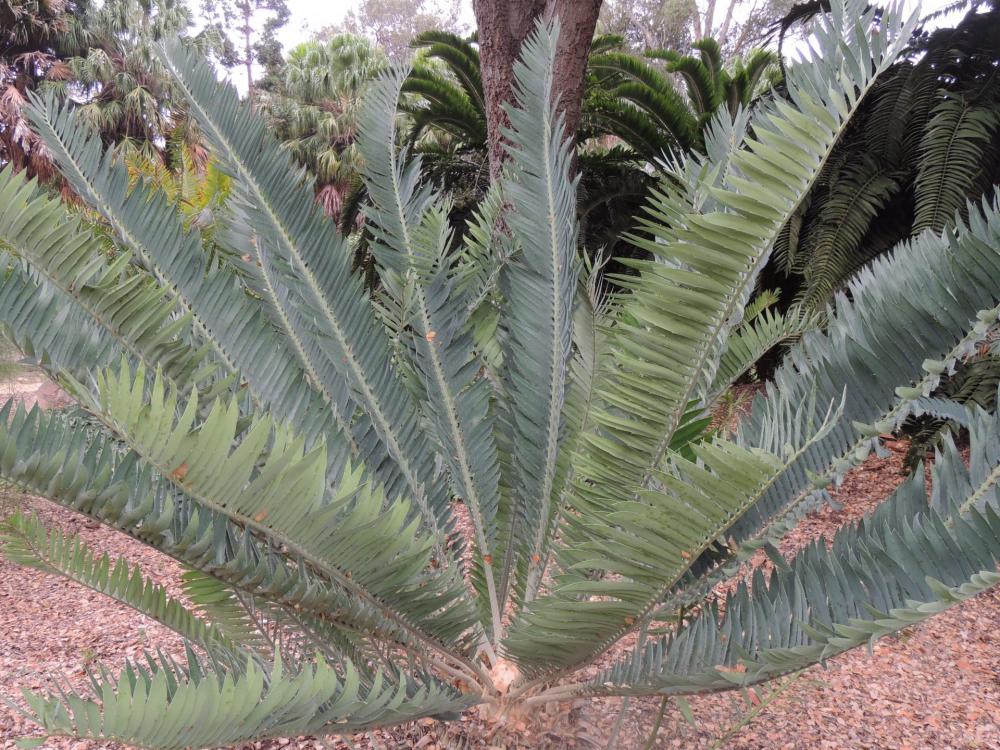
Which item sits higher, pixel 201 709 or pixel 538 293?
pixel 538 293

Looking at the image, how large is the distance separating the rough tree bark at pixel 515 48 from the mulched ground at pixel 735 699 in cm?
227

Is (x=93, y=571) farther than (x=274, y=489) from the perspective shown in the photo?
Yes

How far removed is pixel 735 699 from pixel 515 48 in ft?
8.96

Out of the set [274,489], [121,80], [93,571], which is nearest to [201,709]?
[274,489]

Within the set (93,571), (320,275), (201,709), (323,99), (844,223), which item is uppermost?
(323,99)

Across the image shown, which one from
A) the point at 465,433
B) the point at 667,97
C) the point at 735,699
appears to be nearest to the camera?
the point at 465,433

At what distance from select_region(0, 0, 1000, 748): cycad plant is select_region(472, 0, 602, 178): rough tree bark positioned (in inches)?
44.5

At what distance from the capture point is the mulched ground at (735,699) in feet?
6.29

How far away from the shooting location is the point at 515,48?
3.19 m

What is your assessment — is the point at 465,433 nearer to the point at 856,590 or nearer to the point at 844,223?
the point at 856,590

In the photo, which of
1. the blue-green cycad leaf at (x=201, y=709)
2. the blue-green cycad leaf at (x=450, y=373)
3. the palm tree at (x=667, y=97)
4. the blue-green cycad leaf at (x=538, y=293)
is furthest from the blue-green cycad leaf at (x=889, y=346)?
the palm tree at (x=667, y=97)

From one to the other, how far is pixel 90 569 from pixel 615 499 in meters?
1.05

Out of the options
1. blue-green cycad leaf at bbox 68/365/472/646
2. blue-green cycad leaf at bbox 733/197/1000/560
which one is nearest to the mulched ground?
blue-green cycad leaf at bbox 733/197/1000/560

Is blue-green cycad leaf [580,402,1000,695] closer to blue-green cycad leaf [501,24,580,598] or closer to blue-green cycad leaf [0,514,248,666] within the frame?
blue-green cycad leaf [501,24,580,598]
